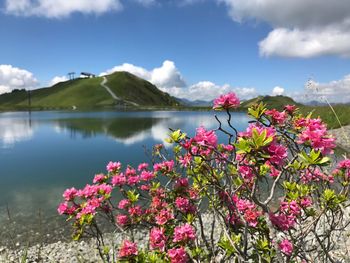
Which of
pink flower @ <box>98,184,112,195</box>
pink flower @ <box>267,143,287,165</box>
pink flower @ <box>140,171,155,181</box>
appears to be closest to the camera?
pink flower @ <box>267,143,287,165</box>

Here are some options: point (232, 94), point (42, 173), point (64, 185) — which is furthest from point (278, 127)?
point (42, 173)

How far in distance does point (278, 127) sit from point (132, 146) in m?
33.5

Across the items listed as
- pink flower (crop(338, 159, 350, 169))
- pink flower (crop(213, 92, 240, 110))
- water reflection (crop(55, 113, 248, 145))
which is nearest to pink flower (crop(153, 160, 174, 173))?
pink flower (crop(213, 92, 240, 110))

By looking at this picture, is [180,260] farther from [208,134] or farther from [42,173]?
[42,173]

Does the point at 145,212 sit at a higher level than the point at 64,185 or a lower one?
higher

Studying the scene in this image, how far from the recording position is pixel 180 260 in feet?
13.0

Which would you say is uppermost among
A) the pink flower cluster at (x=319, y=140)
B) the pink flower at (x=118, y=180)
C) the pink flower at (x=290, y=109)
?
the pink flower at (x=290, y=109)

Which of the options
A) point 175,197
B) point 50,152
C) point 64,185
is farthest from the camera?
point 50,152

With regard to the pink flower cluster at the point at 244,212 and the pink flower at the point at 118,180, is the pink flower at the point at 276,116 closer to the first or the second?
the pink flower cluster at the point at 244,212

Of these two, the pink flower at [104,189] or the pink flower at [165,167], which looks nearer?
the pink flower at [104,189]

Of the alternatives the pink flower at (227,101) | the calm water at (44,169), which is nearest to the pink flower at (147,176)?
the calm water at (44,169)

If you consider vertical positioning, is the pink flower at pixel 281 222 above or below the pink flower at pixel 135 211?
above

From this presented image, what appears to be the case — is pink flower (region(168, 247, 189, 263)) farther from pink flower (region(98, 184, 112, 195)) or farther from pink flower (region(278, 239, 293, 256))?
pink flower (region(98, 184, 112, 195))

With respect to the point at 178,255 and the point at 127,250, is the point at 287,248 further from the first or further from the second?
the point at 127,250
